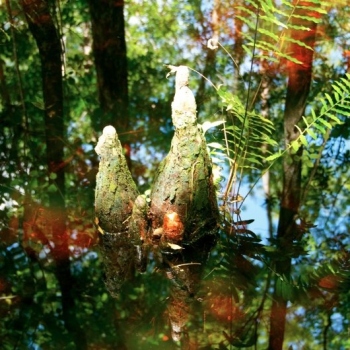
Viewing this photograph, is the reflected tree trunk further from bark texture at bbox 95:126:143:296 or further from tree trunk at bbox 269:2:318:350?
tree trunk at bbox 269:2:318:350

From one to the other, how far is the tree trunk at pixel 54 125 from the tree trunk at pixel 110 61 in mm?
219

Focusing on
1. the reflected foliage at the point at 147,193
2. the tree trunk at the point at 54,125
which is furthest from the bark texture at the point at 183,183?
the tree trunk at the point at 54,125

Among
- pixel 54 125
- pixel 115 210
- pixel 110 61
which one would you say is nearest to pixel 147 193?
pixel 115 210

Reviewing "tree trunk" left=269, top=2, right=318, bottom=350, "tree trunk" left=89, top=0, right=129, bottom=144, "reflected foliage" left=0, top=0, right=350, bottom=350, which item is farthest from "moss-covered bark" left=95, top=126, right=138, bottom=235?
"tree trunk" left=89, top=0, right=129, bottom=144

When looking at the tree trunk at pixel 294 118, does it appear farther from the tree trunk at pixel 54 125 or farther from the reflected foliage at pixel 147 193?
the tree trunk at pixel 54 125

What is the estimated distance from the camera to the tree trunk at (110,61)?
2516 millimetres

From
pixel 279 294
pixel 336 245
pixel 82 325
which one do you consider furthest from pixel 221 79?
pixel 82 325

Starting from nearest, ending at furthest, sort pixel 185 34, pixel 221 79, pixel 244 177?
pixel 244 177, pixel 221 79, pixel 185 34

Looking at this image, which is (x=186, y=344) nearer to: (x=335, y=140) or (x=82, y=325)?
(x=82, y=325)

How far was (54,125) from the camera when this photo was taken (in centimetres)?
247

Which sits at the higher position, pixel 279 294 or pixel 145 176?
pixel 145 176

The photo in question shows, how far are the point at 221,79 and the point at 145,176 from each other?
88 cm

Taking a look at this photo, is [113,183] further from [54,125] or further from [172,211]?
[54,125]

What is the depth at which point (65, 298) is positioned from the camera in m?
1.85
